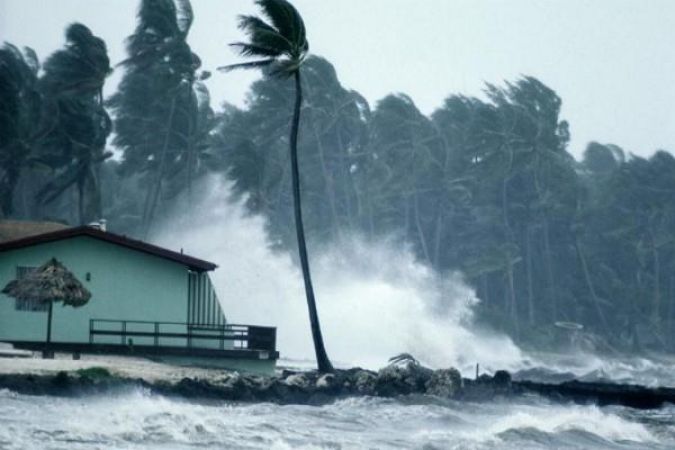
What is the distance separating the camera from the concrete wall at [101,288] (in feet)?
130

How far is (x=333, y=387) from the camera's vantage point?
127ft

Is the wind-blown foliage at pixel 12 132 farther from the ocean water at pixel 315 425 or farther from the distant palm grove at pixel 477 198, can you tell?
the ocean water at pixel 315 425

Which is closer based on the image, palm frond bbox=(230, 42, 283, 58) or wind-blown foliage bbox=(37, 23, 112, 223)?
palm frond bbox=(230, 42, 283, 58)

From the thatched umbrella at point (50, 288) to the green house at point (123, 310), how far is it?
8.12 feet

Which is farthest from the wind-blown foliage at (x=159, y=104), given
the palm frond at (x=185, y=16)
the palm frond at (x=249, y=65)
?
the palm frond at (x=249, y=65)

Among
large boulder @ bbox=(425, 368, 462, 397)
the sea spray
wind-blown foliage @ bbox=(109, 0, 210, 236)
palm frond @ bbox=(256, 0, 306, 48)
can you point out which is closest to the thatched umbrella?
large boulder @ bbox=(425, 368, 462, 397)

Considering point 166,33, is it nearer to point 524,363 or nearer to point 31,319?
point 524,363

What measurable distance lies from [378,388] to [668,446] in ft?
28.1

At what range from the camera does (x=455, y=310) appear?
346 feet

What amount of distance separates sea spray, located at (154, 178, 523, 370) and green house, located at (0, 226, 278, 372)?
22285 mm

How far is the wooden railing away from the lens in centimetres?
4031

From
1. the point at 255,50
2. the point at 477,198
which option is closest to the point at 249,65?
the point at 255,50

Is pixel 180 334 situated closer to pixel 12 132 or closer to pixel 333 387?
pixel 333 387

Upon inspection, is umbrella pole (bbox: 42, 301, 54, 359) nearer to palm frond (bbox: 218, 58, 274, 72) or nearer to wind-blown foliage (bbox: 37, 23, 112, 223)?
palm frond (bbox: 218, 58, 274, 72)
